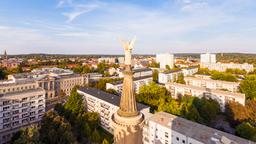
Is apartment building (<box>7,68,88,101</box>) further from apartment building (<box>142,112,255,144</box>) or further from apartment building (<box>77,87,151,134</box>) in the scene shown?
apartment building (<box>142,112,255,144</box>)

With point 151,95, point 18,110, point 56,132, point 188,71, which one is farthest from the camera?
point 188,71

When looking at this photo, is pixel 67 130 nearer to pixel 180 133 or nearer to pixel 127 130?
pixel 180 133

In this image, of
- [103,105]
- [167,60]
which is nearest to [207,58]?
[167,60]

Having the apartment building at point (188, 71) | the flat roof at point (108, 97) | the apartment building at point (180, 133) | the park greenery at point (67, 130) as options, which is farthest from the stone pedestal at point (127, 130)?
the apartment building at point (188, 71)

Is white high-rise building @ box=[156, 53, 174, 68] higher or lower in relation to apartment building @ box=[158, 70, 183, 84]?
higher

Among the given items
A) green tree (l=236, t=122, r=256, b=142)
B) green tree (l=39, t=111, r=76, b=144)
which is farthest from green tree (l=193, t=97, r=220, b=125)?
green tree (l=39, t=111, r=76, b=144)

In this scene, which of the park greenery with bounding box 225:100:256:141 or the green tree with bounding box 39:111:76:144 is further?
the park greenery with bounding box 225:100:256:141

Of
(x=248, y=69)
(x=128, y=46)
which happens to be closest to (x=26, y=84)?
(x=128, y=46)
